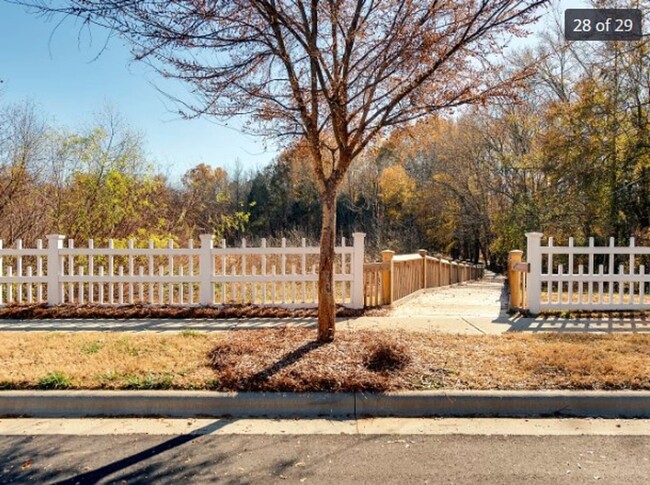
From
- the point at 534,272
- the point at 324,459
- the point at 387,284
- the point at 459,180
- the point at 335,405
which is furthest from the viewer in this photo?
the point at 459,180

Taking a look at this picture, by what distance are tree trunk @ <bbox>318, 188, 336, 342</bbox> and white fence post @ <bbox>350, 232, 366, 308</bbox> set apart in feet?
8.85

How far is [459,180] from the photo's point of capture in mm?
36531

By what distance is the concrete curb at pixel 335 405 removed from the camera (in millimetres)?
4211

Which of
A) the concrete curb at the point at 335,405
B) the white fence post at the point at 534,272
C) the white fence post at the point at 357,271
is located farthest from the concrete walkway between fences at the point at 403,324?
the concrete curb at the point at 335,405

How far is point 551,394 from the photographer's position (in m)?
4.27

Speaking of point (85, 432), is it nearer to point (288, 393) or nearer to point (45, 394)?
point (45, 394)

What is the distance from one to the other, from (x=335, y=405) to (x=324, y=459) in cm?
86

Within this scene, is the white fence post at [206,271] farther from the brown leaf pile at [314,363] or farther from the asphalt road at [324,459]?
the asphalt road at [324,459]

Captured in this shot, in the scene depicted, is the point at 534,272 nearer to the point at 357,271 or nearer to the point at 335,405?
the point at 357,271

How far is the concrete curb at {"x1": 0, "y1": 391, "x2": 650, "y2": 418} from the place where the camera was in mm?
4211

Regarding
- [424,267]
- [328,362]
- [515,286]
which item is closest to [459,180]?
[424,267]

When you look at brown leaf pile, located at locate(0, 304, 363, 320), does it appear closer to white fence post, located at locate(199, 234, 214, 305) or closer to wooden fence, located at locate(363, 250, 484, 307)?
white fence post, located at locate(199, 234, 214, 305)

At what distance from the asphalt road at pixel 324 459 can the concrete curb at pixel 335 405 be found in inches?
18.2

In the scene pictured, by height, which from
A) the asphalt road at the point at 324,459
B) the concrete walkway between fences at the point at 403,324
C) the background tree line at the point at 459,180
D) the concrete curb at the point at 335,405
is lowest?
the asphalt road at the point at 324,459
